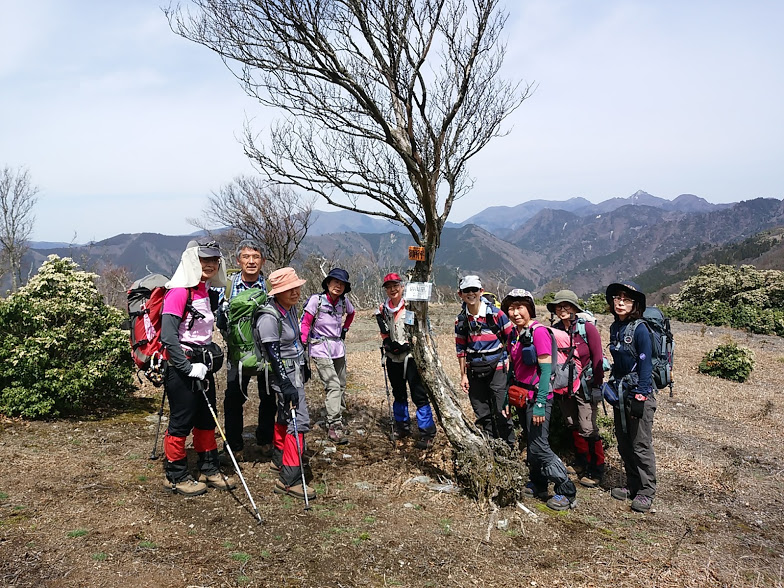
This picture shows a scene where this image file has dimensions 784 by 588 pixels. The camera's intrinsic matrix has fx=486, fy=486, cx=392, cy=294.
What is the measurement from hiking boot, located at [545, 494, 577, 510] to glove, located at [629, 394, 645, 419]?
1.02m

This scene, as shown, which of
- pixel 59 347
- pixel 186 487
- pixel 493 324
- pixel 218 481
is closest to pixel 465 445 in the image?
pixel 493 324

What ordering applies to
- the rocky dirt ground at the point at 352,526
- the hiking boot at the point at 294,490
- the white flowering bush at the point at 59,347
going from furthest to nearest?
the white flowering bush at the point at 59,347 → the hiking boot at the point at 294,490 → the rocky dirt ground at the point at 352,526

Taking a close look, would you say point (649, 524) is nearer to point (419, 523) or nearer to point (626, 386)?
point (626, 386)

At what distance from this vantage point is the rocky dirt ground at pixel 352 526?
10.8 ft

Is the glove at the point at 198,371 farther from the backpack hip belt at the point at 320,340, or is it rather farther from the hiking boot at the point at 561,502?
the hiking boot at the point at 561,502

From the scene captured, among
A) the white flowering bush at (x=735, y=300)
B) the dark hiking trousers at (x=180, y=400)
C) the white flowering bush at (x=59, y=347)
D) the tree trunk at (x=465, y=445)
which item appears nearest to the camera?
the dark hiking trousers at (x=180, y=400)

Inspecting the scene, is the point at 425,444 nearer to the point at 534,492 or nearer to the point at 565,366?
the point at 534,492

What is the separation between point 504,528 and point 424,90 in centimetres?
427

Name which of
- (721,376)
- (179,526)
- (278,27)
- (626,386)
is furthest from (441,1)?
(721,376)

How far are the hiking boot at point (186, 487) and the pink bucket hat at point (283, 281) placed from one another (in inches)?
71.8

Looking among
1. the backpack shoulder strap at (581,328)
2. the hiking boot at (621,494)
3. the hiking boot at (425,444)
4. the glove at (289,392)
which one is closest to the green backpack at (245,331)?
the glove at (289,392)

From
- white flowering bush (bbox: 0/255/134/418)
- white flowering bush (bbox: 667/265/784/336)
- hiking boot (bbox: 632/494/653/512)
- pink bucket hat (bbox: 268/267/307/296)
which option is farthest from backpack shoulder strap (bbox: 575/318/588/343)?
white flowering bush (bbox: 667/265/784/336)

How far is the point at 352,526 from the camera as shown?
3973mm

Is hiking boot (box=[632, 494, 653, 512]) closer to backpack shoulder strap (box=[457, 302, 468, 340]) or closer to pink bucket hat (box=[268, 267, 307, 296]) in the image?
backpack shoulder strap (box=[457, 302, 468, 340])
